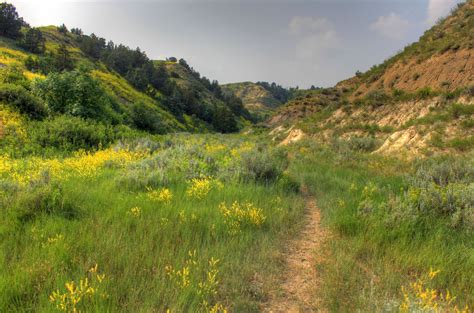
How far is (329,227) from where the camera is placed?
15.9 feet

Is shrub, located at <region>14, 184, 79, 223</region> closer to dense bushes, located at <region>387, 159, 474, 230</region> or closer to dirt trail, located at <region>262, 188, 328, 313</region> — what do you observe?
dirt trail, located at <region>262, 188, 328, 313</region>

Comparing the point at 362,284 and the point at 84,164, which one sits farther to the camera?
the point at 84,164

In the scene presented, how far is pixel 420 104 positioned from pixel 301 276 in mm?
17319

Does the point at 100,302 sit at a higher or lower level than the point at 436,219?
lower

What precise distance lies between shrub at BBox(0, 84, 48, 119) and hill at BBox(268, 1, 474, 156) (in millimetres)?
16733

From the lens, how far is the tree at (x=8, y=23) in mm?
48156

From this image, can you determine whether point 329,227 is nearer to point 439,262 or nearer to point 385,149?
point 439,262

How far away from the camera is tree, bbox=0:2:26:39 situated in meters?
48.2

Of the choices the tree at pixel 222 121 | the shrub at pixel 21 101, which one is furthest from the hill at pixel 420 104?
the tree at pixel 222 121

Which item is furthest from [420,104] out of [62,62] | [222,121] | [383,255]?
[222,121]

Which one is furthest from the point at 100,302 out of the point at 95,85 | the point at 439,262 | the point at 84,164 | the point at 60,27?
the point at 60,27

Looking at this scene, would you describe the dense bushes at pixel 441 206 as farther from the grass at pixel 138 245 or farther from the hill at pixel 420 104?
the hill at pixel 420 104

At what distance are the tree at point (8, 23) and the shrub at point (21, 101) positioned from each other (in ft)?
169

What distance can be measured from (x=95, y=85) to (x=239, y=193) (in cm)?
1476
